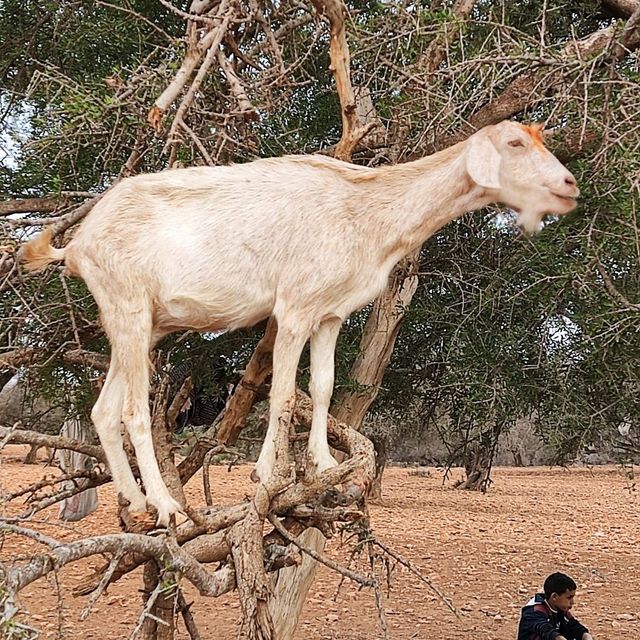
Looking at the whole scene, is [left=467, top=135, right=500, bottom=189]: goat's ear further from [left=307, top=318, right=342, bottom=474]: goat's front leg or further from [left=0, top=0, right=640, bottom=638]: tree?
[left=0, top=0, right=640, bottom=638]: tree

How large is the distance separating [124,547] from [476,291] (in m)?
4.00

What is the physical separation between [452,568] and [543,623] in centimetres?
679

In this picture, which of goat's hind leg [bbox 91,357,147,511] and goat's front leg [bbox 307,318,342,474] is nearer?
goat's hind leg [bbox 91,357,147,511]

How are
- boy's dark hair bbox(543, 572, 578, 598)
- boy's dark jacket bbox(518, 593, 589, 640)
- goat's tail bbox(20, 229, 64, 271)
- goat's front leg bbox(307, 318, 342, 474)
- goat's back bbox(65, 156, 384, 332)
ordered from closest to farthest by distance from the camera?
1. goat's back bbox(65, 156, 384, 332)
2. goat's tail bbox(20, 229, 64, 271)
3. goat's front leg bbox(307, 318, 342, 474)
4. boy's dark jacket bbox(518, 593, 589, 640)
5. boy's dark hair bbox(543, 572, 578, 598)

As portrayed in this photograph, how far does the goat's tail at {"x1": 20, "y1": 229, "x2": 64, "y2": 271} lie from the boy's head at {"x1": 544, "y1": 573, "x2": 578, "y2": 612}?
4.37 meters

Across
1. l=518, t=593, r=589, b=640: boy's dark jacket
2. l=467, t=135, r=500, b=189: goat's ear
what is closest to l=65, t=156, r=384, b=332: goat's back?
l=467, t=135, r=500, b=189: goat's ear

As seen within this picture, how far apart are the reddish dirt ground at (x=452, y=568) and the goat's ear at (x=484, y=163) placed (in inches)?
68.1

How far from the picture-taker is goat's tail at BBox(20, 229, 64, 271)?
10.8ft

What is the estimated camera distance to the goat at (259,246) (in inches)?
121

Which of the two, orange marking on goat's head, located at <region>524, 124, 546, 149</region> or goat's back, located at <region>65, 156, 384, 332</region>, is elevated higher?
orange marking on goat's head, located at <region>524, 124, 546, 149</region>

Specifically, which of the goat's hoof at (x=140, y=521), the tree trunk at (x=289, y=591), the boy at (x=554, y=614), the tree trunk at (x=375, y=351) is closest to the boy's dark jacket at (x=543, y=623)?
the boy at (x=554, y=614)

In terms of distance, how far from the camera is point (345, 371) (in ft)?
19.6

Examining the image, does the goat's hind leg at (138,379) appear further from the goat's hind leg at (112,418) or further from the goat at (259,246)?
the goat's hind leg at (112,418)

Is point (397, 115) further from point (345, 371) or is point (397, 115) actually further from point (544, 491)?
point (544, 491)
